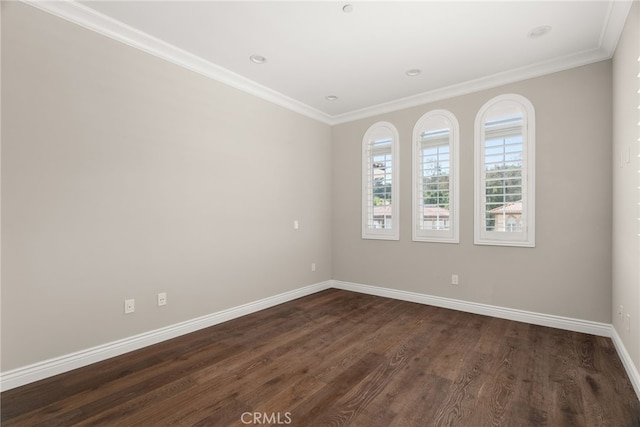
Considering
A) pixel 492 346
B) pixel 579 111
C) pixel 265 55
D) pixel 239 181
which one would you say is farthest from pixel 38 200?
pixel 579 111

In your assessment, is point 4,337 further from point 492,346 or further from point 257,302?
point 492,346

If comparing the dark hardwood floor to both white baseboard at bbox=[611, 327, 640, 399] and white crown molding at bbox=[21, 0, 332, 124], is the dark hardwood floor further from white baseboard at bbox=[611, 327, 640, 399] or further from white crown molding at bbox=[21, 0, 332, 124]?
white crown molding at bbox=[21, 0, 332, 124]

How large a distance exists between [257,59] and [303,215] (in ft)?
7.42

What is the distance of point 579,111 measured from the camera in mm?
3244

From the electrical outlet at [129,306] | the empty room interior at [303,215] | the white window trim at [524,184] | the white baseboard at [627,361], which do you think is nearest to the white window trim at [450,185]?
the empty room interior at [303,215]

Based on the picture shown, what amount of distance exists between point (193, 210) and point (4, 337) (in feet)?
5.58

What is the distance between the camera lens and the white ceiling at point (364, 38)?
249cm

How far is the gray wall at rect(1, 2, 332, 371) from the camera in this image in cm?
226

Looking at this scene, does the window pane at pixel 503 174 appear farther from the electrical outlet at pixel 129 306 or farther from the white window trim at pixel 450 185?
the electrical outlet at pixel 129 306

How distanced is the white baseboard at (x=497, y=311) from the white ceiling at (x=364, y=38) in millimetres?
2707

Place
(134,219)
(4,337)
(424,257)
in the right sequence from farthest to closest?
(424,257) → (134,219) → (4,337)

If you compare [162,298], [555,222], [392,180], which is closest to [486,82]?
[392,180]

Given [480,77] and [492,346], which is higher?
[480,77]

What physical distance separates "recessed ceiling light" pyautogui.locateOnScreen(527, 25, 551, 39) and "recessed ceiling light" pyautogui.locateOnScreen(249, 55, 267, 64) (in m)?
2.57
